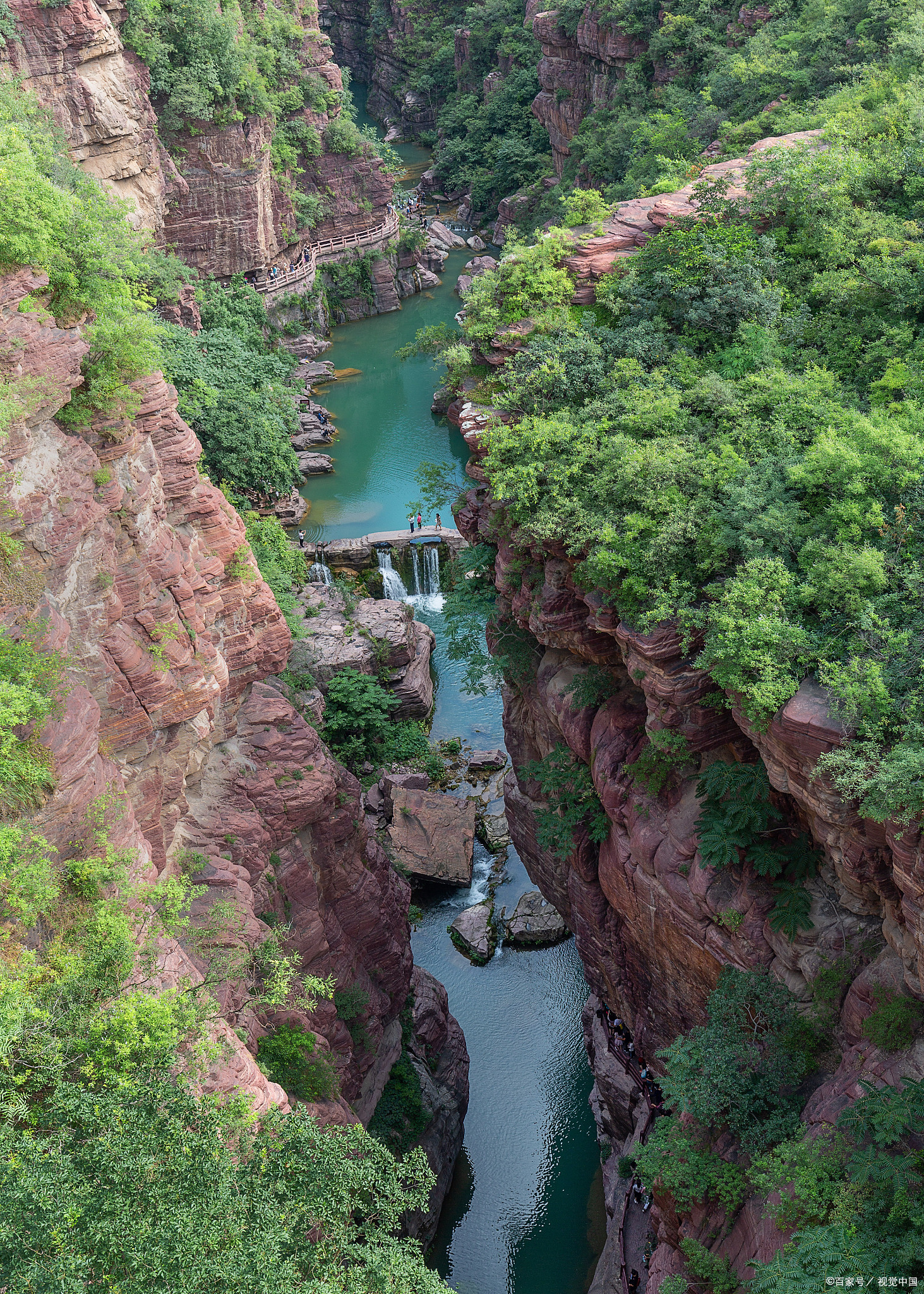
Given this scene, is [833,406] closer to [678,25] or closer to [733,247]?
[733,247]

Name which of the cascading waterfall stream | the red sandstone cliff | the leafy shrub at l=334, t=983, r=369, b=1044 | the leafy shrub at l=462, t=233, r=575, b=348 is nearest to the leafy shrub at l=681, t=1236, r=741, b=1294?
the leafy shrub at l=334, t=983, r=369, b=1044

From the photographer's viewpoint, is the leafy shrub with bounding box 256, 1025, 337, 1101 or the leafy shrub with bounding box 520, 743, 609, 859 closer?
the leafy shrub with bounding box 256, 1025, 337, 1101

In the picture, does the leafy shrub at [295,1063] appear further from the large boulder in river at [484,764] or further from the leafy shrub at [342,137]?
the leafy shrub at [342,137]

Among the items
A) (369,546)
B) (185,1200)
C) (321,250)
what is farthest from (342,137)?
(185,1200)

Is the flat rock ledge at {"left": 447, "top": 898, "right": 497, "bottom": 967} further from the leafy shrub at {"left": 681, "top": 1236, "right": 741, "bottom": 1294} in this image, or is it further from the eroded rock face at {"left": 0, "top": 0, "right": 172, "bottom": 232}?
the eroded rock face at {"left": 0, "top": 0, "right": 172, "bottom": 232}

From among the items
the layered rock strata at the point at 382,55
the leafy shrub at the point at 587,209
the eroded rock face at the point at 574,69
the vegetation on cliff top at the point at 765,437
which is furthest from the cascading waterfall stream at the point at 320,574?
the layered rock strata at the point at 382,55

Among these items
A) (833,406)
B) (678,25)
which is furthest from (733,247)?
(678,25)
